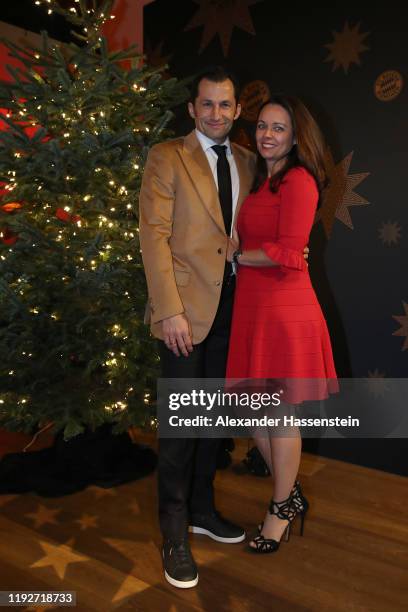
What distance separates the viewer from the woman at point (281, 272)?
188 centimetres

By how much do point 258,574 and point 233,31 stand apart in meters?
2.97

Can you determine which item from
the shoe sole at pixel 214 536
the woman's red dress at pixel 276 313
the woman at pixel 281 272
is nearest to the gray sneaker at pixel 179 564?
the shoe sole at pixel 214 536

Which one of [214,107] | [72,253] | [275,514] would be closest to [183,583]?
[275,514]

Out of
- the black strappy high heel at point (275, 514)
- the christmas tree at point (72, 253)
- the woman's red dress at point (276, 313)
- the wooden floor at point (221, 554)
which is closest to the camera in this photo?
the wooden floor at point (221, 554)

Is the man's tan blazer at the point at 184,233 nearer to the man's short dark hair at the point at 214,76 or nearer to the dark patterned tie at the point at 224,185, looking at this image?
the dark patterned tie at the point at 224,185

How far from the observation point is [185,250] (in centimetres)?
190

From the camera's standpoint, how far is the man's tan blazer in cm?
187

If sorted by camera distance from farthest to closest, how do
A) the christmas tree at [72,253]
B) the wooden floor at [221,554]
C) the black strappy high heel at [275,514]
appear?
1. the christmas tree at [72,253]
2. the black strappy high heel at [275,514]
3. the wooden floor at [221,554]

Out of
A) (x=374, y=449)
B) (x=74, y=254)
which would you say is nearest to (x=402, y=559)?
(x=374, y=449)

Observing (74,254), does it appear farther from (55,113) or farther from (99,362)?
(55,113)

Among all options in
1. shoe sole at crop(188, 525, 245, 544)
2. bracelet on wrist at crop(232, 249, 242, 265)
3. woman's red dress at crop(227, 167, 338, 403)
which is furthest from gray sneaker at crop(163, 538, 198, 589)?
bracelet on wrist at crop(232, 249, 242, 265)

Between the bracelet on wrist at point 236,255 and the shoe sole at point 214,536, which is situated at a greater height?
the bracelet on wrist at point 236,255

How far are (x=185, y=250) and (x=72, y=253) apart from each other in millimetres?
772

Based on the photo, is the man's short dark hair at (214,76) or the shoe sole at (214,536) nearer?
the man's short dark hair at (214,76)
